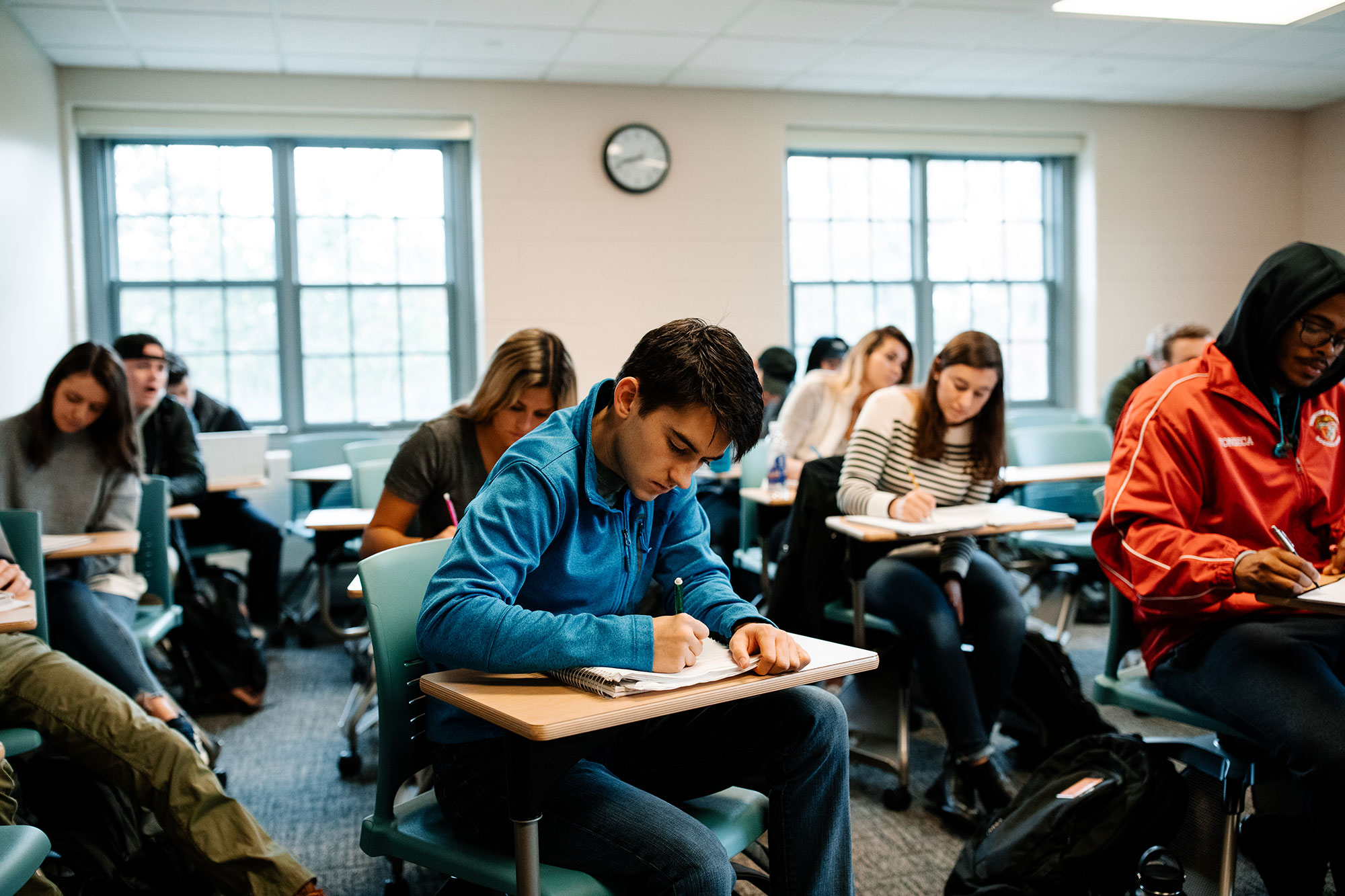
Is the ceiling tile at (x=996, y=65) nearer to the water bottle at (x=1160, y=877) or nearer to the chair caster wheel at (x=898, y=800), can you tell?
the chair caster wheel at (x=898, y=800)

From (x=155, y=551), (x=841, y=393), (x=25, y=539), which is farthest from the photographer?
(x=841, y=393)

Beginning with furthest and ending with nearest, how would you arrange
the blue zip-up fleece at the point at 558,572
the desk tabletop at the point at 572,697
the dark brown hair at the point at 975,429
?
1. the dark brown hair at the point at 975,429
2. the blue zip-up fleece at the point at 558,572
3. the desk tabletop at the point at 572,697

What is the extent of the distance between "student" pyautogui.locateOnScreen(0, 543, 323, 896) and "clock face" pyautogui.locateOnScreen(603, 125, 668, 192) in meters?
4.50

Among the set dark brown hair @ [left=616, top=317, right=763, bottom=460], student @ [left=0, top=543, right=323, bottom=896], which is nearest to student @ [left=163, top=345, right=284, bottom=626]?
student @ [left=0, top=543, right=323, bottom=896]

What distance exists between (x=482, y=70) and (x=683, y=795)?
4.94m

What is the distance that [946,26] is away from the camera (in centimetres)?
507

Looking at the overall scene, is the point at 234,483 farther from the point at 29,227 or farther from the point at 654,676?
the point at 654,676

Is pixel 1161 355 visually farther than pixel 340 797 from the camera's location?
Yes

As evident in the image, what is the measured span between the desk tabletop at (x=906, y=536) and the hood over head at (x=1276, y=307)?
2.14 ft

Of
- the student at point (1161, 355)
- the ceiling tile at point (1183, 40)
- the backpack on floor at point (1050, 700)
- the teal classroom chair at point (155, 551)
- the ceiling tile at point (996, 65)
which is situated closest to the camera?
the backpack on floor at point (1050, 700)

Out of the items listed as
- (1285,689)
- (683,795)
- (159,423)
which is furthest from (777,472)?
(159,423)

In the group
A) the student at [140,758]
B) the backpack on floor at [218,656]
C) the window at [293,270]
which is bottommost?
the backpack on floor at [218,656]

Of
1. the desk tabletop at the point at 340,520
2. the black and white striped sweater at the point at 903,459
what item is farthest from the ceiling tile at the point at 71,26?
the black and white striped sweater at the point at 903,459

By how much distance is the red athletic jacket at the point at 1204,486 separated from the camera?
1.84 m
